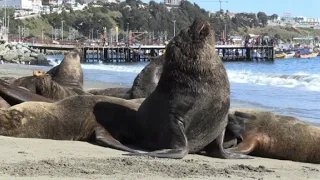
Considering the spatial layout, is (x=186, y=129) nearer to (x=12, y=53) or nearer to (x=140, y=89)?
(x=140, y=89)

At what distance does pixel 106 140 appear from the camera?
7152 mm

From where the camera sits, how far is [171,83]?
6.92 m

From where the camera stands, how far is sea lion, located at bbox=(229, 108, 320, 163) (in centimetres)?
765

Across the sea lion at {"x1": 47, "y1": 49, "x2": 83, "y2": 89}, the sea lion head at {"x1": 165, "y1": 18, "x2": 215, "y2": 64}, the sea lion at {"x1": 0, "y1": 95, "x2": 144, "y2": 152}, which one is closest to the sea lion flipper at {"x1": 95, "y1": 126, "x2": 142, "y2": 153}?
the sea lion at {"x1": 0, "y1": 95, "x2": 144, "y2": 152}

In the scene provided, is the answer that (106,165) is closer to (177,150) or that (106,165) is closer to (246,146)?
(177,150)

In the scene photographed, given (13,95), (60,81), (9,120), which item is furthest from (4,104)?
(60,81)

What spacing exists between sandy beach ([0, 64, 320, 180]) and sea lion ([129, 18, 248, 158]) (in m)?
0.25

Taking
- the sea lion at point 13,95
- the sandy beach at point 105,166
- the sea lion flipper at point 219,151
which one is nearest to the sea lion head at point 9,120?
the sandy beach at point 105,166

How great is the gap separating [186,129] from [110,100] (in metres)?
1.33

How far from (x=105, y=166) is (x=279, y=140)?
312 cm

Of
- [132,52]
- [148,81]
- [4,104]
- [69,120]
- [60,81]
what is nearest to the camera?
[69,120]

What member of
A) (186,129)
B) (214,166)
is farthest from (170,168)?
(186,129)

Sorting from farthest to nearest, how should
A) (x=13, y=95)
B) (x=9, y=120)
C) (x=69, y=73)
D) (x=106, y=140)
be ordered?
(x=69, y=73), (x=13, y=95), (x=9, y=120), (x=106, y=140)

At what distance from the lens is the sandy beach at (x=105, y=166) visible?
4.93 metres
